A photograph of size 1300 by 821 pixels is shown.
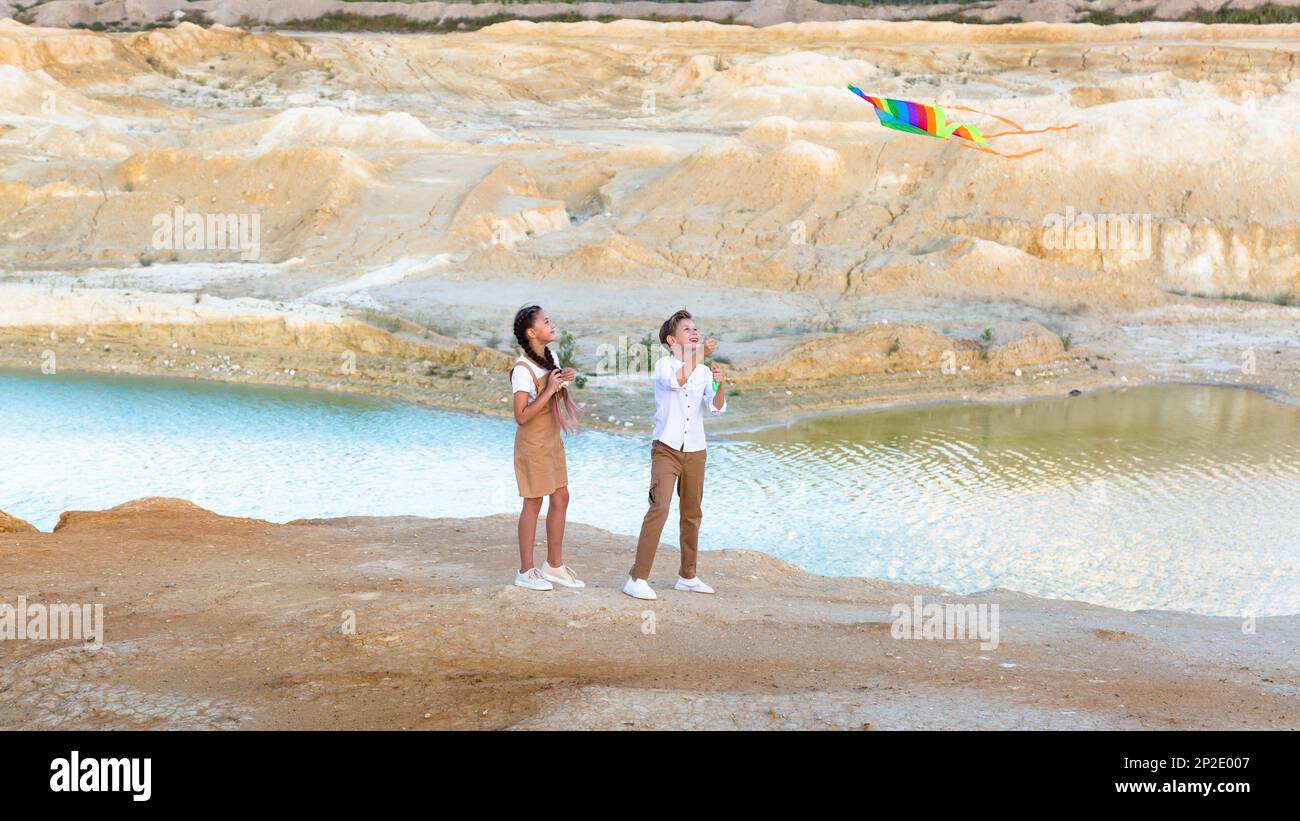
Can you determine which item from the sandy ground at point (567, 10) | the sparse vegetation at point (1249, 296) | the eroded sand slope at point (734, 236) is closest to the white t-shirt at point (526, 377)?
the eroded sand slope at point (734, 236)

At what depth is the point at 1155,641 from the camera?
582 cm

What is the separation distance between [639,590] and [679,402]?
0.84 metres

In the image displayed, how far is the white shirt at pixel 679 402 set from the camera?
19.1ft

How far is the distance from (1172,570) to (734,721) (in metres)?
5.41

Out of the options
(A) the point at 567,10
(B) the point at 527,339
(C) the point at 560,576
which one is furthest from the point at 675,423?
(A) the point at 567,10

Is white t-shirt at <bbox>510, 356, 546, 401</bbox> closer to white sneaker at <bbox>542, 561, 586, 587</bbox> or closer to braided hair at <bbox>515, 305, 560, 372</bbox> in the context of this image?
braided hair at <bbox>515, 305, 560, 372</bbox>

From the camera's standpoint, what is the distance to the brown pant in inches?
230

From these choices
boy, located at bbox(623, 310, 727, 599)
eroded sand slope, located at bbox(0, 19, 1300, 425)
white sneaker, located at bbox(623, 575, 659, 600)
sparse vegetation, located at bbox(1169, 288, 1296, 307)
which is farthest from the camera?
sparse vegetation, located at bbox(1169, 288, 1296, 307)

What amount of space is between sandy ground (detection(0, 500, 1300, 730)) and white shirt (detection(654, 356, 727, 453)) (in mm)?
722

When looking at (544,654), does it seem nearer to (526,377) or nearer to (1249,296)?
(526,377)

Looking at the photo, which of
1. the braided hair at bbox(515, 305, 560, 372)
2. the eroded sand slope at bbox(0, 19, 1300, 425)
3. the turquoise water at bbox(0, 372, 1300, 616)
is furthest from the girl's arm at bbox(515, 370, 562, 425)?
the eroded sand slope at bbox(0, 19, 1300, 425)

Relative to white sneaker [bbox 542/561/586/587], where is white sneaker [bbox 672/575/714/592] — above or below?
below

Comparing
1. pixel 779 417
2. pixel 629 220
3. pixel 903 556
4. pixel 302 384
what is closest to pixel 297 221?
pixel 629 220

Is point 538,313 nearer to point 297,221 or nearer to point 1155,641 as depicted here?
point 1155,641
